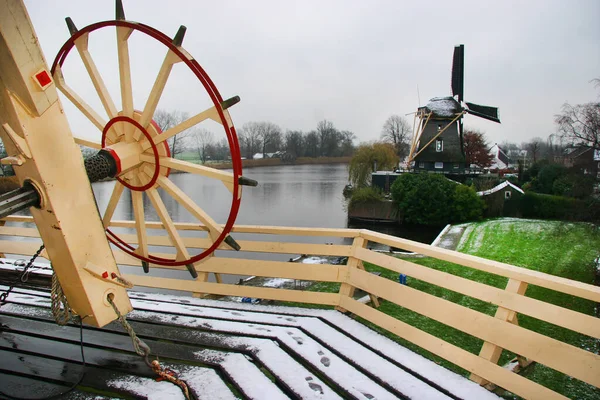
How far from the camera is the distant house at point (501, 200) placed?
28266 mm

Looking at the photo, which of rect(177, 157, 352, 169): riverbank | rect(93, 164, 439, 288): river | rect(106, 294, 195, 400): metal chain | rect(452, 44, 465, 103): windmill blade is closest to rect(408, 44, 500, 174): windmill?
rect(452, 44, 465, 103): windmill blade

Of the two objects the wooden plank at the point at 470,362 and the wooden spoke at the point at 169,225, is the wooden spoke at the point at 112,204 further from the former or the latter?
the wooden plank at the point at 470,362

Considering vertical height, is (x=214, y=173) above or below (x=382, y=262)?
above

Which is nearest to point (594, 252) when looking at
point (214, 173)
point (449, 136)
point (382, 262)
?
point (382, 262)

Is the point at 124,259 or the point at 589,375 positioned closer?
the point at 589,375

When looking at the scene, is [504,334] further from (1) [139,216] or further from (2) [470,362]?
(1) [139,216]

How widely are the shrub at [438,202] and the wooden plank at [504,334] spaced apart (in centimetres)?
2471

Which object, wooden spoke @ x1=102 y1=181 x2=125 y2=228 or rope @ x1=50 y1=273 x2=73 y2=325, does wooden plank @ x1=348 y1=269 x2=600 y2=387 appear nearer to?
rope @ x1=50 y1=273 x2=73 y2=325

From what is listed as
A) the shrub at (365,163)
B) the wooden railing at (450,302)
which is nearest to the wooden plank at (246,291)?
the wooden railing at (450,302)

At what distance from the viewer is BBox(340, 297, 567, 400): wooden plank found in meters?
2.19

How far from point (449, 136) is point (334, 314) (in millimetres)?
36894

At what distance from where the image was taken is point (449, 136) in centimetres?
3703

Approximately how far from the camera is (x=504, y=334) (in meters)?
2.34

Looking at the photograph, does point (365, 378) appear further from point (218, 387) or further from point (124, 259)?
point (124, 259)
